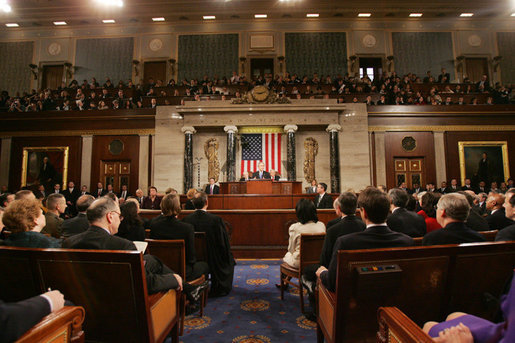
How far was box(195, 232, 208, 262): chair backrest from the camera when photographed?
325 centimetres

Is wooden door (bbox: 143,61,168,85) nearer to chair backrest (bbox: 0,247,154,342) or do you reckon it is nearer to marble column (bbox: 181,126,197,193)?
marble column (bbox: 181,126,197,193)

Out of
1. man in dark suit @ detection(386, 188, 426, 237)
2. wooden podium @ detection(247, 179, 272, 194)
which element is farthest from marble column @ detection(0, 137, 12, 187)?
man in dark suit @ detection(386, 188, 426, 237)

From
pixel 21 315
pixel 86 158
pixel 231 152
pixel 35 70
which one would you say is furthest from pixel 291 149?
pixel 35 70

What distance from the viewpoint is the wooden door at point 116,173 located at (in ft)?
36.9

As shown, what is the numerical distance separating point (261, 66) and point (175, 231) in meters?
14.1

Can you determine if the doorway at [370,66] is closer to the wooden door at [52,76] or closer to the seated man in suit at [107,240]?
the seated man in suit at [107,240]

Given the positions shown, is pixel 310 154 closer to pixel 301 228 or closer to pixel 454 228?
pixel 301 228

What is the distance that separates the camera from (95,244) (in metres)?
1.76

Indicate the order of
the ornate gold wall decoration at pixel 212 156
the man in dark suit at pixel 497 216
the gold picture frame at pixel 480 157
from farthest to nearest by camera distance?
the ornate gold wall decoration at pixel 212 156 < the gold picture frame at pixel 480 157 < the man in dark suit at pixel 497 216

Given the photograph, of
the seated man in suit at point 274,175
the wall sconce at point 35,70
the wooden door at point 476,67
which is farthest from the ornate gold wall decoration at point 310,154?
the wall sconce at point 35,70

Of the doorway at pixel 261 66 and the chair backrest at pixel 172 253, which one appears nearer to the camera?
the chair backrest at pixel 172 253

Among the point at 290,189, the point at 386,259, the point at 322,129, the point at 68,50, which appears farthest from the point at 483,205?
the point at 68,50

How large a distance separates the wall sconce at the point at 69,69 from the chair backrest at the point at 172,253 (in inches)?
657

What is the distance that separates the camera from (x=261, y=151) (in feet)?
35.9
